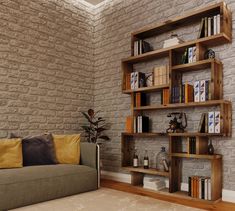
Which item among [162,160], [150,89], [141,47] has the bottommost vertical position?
[162,160]

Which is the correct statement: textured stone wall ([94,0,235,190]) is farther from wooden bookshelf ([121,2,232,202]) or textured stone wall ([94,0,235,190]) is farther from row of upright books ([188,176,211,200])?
row of upright books ([188,176,211,200])

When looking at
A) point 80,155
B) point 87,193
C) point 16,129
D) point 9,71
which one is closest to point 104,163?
point 80,155

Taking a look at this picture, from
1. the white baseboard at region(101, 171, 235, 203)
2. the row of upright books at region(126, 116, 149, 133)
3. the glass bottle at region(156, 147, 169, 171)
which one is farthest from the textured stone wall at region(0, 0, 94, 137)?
the glass bottle at region(156, 147, 169, 171)

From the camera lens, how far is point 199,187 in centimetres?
296

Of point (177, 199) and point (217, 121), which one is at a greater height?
point (217, 121)

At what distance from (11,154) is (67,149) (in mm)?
761

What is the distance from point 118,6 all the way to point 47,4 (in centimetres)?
118

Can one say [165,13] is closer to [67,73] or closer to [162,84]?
[162,84]

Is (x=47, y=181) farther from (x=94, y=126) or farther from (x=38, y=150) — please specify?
(x=94, y=126)

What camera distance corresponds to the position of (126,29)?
14.0 feet

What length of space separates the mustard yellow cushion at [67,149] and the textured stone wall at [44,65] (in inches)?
24.2

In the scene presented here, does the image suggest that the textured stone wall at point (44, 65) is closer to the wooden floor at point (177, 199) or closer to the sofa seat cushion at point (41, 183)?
the sofa seat cushion at point (41, 183)

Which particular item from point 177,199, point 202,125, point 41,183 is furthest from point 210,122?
point 41,183

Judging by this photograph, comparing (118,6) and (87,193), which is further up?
(118,6)
